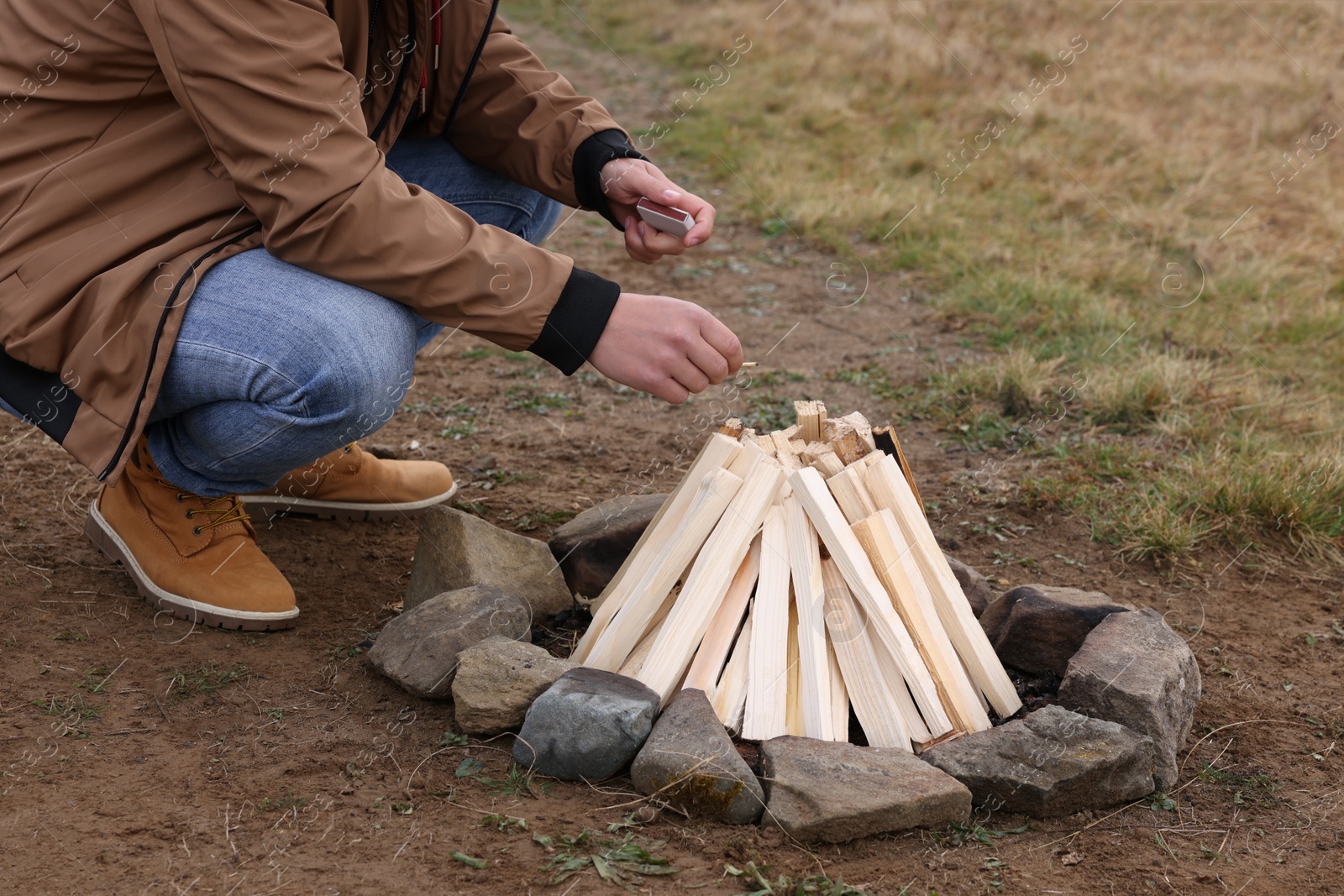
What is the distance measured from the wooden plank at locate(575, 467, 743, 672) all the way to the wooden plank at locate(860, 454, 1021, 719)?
32 cm

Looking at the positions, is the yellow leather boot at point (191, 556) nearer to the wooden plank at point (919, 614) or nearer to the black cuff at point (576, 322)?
the black cuff at point (576, 322)

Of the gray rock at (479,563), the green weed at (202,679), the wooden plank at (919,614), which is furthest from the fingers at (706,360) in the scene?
the green weed at (202,679)

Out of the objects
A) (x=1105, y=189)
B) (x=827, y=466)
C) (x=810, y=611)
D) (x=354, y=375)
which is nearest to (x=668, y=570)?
(x=810, y=611)

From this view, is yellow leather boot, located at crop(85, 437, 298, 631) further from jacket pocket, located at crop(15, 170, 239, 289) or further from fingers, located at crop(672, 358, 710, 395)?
fingers, located at crop(672, 358, 710, 395)

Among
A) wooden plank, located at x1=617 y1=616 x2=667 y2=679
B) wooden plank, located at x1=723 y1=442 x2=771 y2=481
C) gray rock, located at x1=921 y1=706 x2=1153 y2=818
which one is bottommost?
wooden plank, located at x1=617 y1=616 x2=667 y2=679

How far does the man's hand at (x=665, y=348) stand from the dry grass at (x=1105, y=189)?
→ 5.44ft

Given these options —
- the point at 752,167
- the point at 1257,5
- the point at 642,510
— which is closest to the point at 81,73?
the point at 642,510

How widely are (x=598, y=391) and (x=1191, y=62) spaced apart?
653 centimetres

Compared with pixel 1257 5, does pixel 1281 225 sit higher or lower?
lower

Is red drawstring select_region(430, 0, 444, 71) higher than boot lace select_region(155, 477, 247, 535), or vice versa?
red drawstring select_region(430, 0, 444, 71)

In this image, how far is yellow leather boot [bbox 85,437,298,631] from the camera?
2535mm

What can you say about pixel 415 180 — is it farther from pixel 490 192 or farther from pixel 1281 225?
pixel 1281 225

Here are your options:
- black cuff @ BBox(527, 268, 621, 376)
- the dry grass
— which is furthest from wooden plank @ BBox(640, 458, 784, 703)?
the dry grass

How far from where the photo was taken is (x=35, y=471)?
10.8 feet
